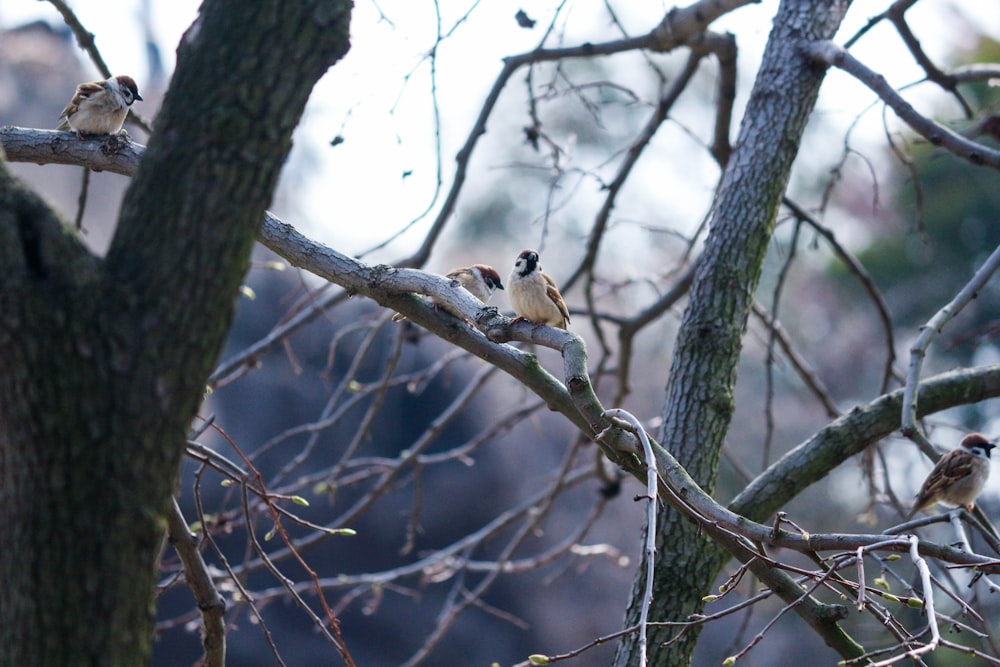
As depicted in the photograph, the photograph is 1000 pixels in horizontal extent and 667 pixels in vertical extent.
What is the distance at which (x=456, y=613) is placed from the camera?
5.62m

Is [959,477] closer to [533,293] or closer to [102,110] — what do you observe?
[533,293]

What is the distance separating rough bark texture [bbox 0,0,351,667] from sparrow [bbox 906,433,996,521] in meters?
4.65

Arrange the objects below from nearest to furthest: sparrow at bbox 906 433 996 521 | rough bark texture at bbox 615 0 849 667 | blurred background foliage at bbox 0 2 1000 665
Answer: rough bark texture at bbox 615 0 849 667
sparrow at bbox 906 433 996 521
blurred background foliage at bbox 0 2 1000 665

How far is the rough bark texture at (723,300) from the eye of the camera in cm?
397

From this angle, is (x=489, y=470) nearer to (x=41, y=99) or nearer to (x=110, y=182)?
(x=110, y=182)

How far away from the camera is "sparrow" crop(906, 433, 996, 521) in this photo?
5.66 meters

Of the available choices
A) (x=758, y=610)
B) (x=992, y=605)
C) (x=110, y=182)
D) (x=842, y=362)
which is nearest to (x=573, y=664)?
(x=758, y=610)

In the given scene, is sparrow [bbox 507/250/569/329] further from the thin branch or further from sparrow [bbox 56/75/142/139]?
sparrow [bbox 56/75/142/139]

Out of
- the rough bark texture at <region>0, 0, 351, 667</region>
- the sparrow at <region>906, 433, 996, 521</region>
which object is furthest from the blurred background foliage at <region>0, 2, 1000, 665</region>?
the rough bark texture at <region>0, 0, 351, 667</region>

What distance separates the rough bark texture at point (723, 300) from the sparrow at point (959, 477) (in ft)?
6.67

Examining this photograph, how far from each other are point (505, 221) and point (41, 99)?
1378 centimetres

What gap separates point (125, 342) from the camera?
6.86 ft

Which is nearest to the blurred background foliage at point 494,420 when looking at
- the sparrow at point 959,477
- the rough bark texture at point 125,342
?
the sparrow at point 959,477

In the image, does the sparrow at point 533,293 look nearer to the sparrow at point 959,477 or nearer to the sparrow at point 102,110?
the sparrow at point 102,110
